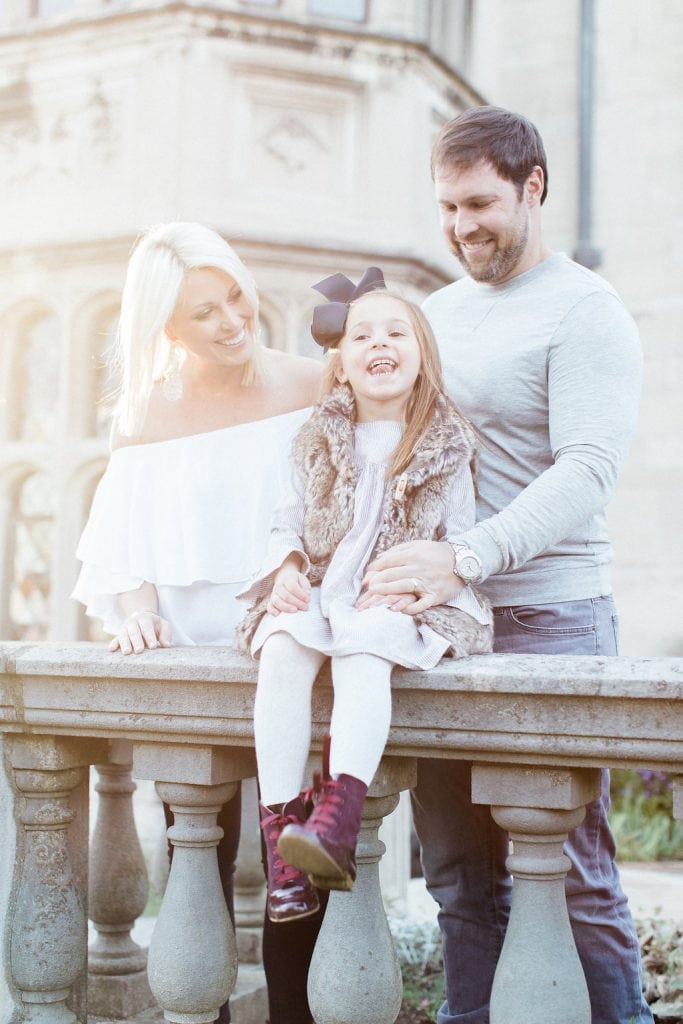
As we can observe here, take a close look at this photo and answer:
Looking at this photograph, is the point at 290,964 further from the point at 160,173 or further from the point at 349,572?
the point at 160,173

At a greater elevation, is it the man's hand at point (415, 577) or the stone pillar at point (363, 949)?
the man's hand at point (415, 577)

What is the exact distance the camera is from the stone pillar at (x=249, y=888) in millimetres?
3342

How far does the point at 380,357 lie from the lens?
227 cm

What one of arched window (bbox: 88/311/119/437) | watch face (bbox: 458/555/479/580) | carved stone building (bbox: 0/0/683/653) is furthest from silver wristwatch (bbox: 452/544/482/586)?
arched window (bbox: 88/311/119/437)

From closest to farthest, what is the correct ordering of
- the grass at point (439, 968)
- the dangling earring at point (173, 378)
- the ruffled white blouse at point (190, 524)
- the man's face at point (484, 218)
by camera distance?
the man's face at point (484, 218) < the ruffled white blouse at point (190, 524) < the dangling earring at point (173, 378) < the grass at point (439, 968)

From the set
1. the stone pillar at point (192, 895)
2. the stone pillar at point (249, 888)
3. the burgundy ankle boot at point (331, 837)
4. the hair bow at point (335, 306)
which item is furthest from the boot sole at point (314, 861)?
the stone pillar at point (249, 888)

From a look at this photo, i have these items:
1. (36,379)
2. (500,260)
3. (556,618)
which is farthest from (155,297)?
(36,379)

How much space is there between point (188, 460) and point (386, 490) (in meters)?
0.61

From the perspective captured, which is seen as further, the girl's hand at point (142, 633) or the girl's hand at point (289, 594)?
the girl's hand at point (142, 633)

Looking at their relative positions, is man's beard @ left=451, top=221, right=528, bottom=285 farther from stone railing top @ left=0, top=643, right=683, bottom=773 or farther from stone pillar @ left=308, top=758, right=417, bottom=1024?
stone pillar @ left=308, top=758, right=417, bottom=1024

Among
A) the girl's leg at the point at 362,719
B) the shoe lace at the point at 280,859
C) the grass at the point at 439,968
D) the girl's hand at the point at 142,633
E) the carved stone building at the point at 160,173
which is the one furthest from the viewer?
the carved stone building at the point at 160,173

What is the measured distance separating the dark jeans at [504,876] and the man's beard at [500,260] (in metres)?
0.73

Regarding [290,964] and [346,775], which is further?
[290,964]

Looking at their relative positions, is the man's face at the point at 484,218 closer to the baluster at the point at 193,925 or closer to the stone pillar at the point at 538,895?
the stone pillar at the point at 538,895
